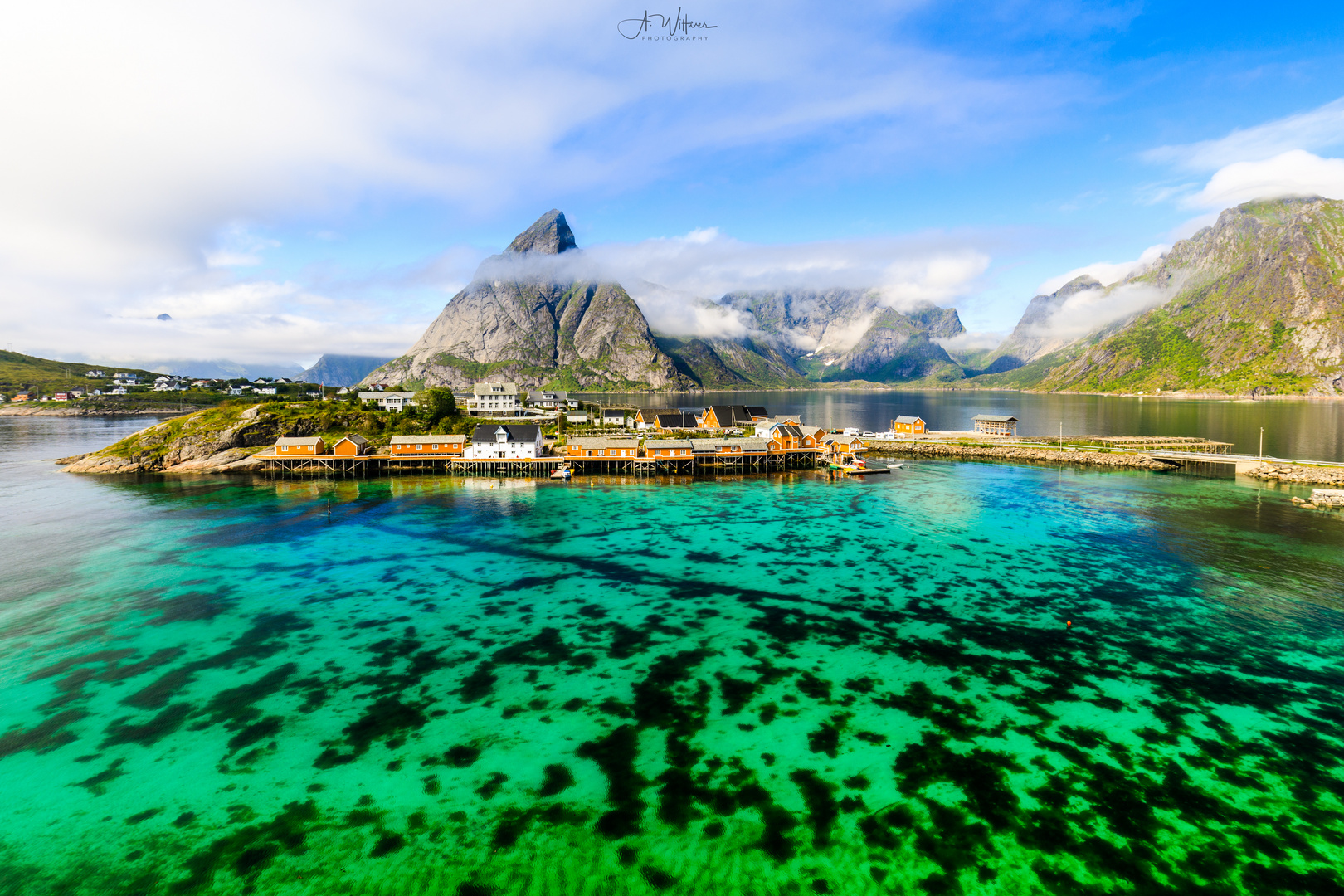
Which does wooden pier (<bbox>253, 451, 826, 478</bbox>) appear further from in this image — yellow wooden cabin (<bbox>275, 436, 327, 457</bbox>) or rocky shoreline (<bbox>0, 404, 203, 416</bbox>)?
rocky shoreline (<bbox>0, 404, 203, 416</bbox>)

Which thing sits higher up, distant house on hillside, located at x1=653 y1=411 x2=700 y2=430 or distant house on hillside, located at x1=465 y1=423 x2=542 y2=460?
distant house on hillside, located at x1=653 y1=411 x2=700 y2=430

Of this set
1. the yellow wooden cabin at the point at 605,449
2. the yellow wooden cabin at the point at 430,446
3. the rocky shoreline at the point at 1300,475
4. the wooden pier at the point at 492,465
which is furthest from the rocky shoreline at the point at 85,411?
the rocky shoreline at the point at 1300,475

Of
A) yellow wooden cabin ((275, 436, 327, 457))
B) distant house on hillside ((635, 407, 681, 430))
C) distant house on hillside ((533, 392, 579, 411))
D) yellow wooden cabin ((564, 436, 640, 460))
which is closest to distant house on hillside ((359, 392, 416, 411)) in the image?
distant house on hillside ((533, 392, 579, 411))

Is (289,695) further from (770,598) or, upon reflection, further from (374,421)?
(374,421)

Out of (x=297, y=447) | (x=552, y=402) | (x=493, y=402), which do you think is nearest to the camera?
(x=297, y=447)

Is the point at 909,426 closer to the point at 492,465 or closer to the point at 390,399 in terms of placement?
the point at 492,465

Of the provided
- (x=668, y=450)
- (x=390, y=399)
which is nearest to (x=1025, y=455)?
(x=668, y=450)

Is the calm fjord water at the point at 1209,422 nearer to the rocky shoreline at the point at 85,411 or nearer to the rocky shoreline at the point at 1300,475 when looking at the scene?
the rocky shoreline at the point at 1300,475
